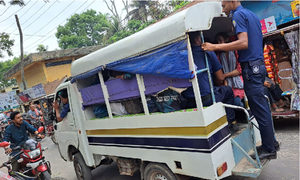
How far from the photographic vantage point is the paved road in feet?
11.2

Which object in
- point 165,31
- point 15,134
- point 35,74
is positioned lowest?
point 15,134

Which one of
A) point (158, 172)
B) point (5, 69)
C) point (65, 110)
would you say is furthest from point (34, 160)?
point (5, 69)

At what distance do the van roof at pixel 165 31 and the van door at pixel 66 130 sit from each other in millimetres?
1573

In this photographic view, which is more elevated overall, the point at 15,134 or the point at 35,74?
the point at 35,74

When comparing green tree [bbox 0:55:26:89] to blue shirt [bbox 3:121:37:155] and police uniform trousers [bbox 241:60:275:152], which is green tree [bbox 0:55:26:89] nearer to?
blue shirt [bbox 3:121:37:155]

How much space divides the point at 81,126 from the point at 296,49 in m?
5.56

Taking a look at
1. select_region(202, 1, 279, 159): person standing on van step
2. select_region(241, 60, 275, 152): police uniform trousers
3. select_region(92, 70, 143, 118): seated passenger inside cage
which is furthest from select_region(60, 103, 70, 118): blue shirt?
select_region(241, 60, 275, 152): police uniform trousers

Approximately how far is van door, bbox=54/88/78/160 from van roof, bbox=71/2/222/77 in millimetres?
1573

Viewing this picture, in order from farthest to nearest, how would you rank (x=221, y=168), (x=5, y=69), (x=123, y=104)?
1. (x=5, y=69)
2. (x=123, y=104)
3. (x=221, y=168)

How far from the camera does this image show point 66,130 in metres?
4.62

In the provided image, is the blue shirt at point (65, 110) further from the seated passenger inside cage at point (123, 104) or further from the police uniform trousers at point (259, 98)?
the police uniform trousers at point (259, 98)

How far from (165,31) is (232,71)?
1.40 m

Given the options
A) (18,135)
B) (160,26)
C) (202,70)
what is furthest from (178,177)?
(18,135)

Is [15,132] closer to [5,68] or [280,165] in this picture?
[280,165]
